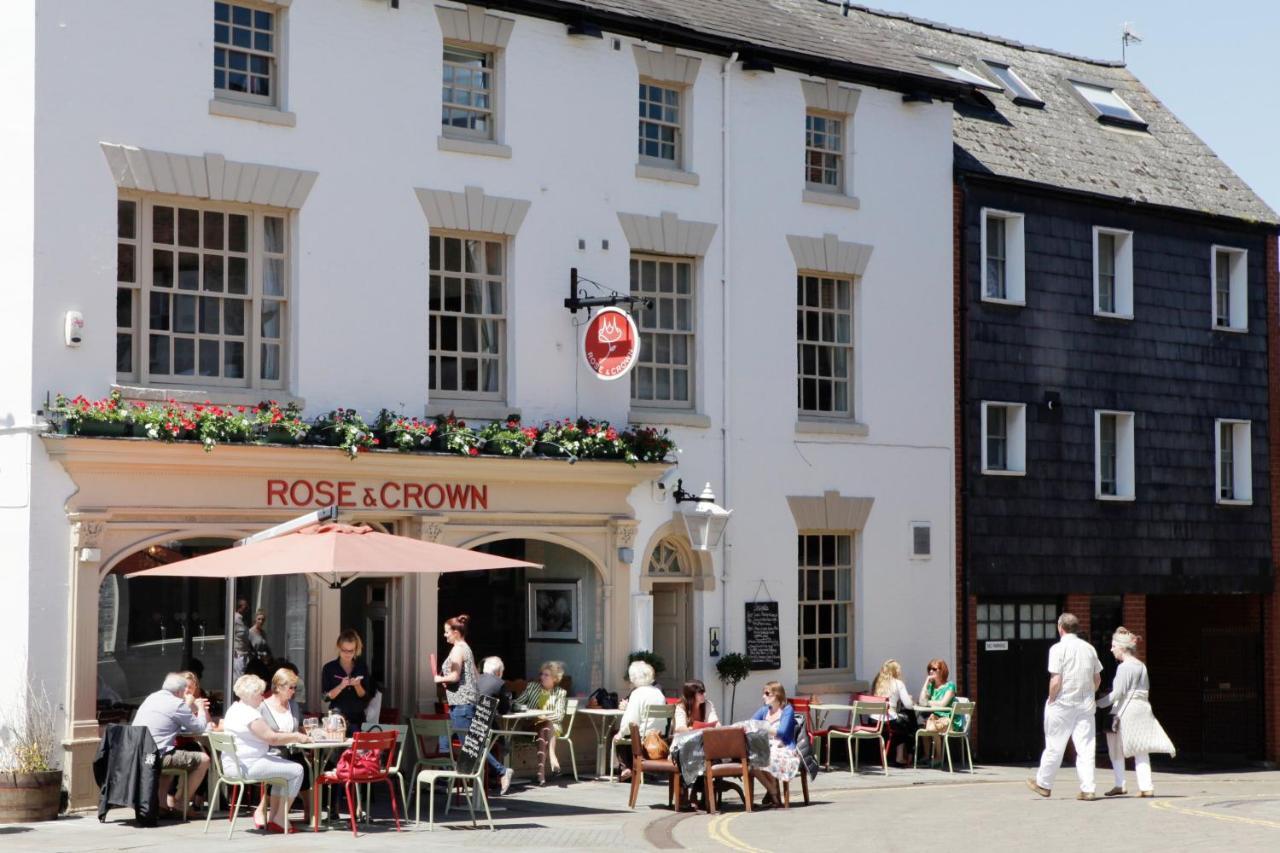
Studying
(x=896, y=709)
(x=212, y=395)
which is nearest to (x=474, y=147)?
(x=212, y=395)

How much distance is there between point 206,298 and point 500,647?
20.0 feet

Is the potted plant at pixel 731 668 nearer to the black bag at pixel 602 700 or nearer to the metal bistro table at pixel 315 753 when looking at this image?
the black bag at pixel 602 700

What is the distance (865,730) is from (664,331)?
207 inches

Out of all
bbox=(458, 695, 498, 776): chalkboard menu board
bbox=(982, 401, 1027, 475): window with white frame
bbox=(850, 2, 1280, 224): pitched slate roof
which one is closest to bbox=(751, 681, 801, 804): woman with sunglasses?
bbox=(458, 695, 498, 776): chalkboard menu board

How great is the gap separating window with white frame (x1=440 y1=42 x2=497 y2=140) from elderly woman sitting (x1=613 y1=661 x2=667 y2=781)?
624cm

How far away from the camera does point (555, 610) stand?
2236 centimetres

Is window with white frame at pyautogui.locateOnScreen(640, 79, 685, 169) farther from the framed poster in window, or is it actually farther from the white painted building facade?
the framed poster in window

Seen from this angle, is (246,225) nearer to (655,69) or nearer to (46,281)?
(46,281)

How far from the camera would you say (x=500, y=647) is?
23062mm

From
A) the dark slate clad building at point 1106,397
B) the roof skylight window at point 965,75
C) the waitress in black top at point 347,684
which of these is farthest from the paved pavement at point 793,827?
the roof skylight window at point 965,75

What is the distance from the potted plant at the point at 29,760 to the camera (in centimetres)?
1688

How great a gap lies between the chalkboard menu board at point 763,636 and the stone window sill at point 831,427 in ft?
7.21

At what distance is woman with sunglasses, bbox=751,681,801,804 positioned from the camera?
59.8ft

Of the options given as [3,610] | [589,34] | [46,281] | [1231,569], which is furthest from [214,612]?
[1231,569]
